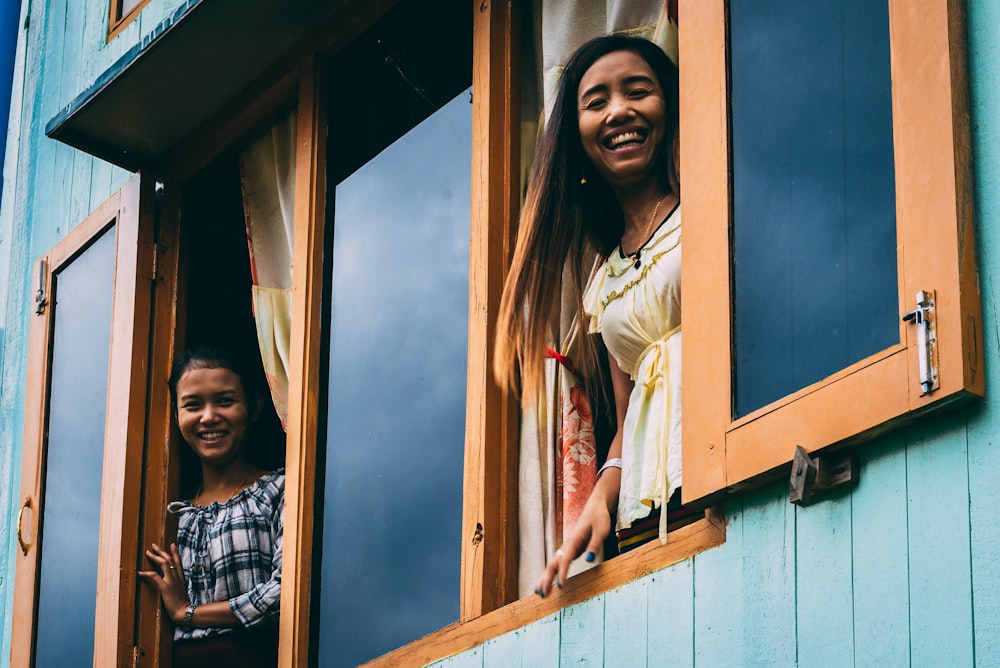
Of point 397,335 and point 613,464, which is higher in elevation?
point 397,335

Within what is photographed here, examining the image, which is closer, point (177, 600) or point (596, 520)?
point (596, 520)

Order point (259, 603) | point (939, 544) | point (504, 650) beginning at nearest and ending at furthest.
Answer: point (939, 544) → point (504, 650) → point (259, 603)

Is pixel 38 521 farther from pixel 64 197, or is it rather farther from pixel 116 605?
pixel 64 197

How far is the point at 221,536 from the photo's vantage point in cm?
552

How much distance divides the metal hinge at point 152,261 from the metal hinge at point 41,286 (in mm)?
541

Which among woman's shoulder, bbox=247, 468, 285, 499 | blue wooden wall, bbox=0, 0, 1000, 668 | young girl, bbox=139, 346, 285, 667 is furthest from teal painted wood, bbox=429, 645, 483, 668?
woman's shoulder, bbox=247, 468, 285, 499

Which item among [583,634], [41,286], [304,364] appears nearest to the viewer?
[583,634]

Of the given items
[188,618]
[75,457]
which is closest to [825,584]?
[188,618]

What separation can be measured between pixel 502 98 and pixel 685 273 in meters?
1.08

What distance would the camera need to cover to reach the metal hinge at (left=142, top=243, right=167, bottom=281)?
5.72m

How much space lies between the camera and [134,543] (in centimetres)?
543

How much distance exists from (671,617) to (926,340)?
812 mm

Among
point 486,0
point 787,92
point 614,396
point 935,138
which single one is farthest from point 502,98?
point 935,138

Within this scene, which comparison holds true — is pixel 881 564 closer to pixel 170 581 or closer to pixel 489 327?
pixel 489 327
